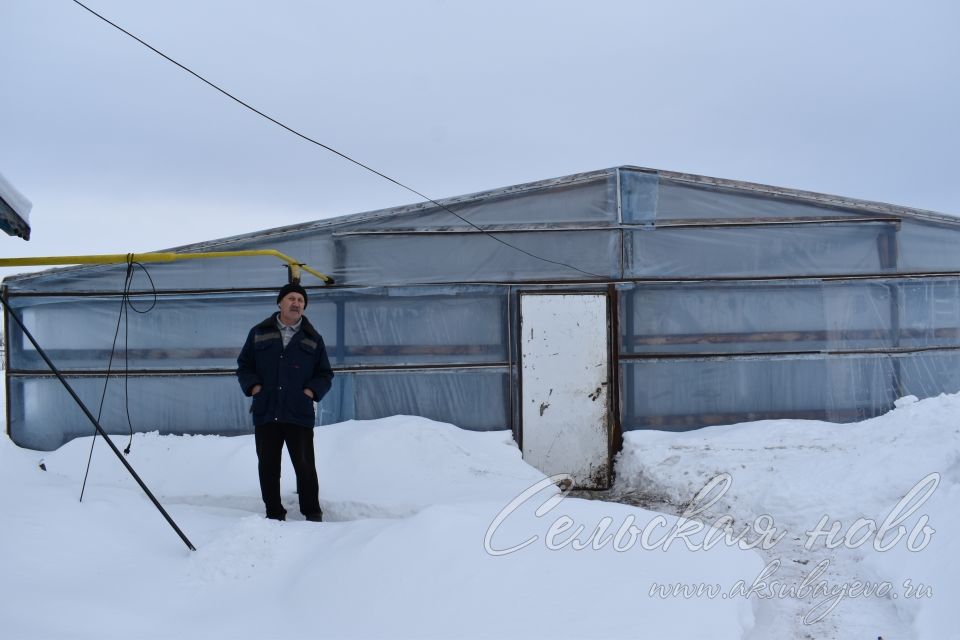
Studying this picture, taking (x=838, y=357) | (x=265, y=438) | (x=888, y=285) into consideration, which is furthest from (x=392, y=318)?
(x=888, y=285)

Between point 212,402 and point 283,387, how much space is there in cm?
301

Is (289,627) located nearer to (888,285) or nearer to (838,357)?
(838,357)

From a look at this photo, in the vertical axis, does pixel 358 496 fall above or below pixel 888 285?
below

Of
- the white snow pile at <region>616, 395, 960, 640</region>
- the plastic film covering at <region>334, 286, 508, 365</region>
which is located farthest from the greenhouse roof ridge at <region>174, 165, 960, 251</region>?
the white snow pile at <region>616, 395, 960, 640</region>

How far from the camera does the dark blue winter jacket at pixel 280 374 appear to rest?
475 centimetres

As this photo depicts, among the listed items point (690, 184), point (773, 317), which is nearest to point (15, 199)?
point (690, 184)

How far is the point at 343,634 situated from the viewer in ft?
10.2

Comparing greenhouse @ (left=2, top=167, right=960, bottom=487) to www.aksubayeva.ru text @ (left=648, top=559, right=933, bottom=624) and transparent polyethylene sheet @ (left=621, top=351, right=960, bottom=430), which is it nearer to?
transparent polyethylene sheet @ (left=621, top=351, right=960, bottom=430)

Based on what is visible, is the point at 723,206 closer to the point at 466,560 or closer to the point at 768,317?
the point at 768,317

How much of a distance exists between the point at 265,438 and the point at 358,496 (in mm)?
1230

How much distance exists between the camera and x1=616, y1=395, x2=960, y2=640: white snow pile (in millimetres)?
3891

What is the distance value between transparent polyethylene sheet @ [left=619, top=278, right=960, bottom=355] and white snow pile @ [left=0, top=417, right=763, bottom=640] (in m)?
3.26

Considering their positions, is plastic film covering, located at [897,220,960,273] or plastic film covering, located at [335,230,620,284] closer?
plastic film covering, located at [335,230,620,284]

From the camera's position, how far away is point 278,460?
4.82 m
